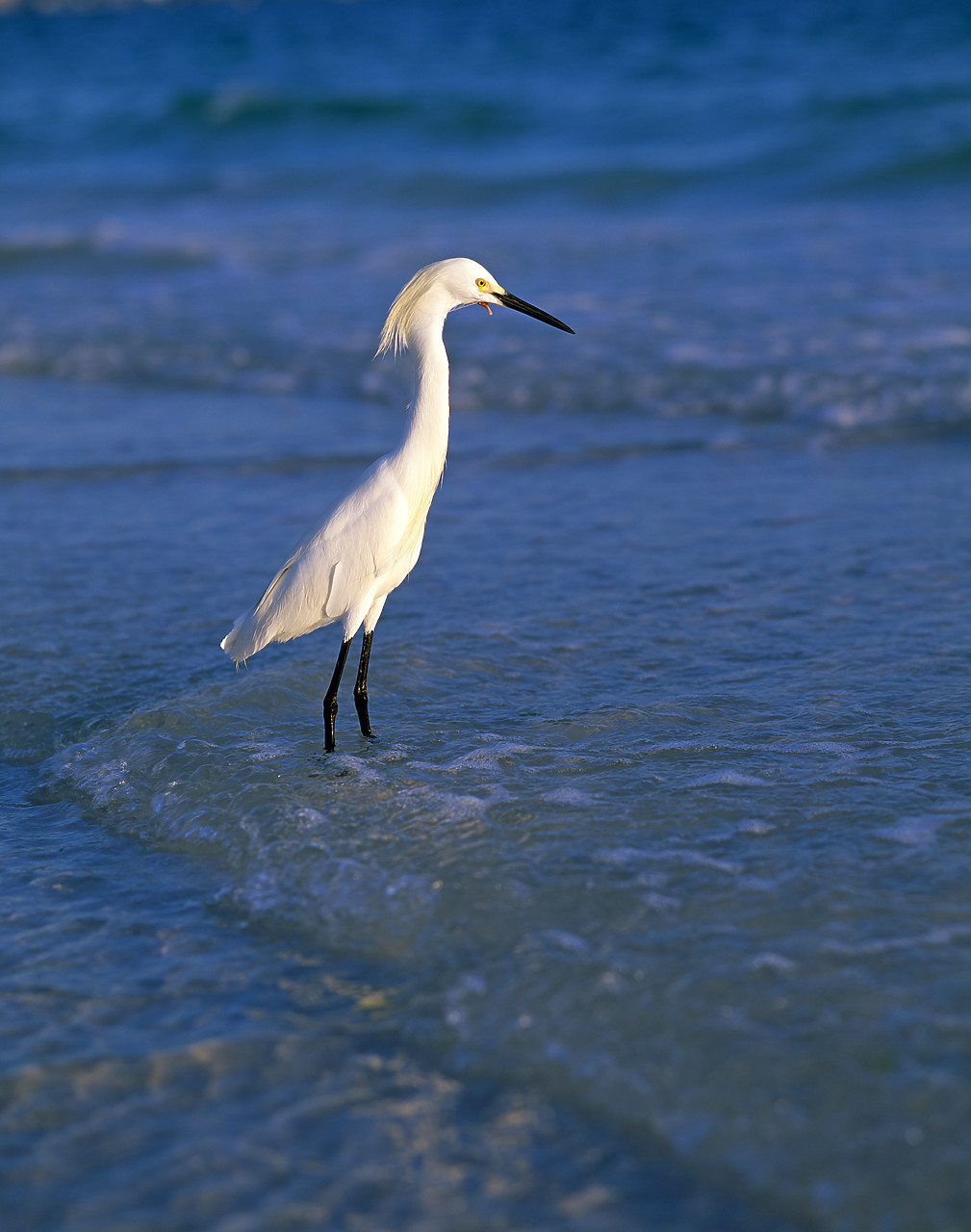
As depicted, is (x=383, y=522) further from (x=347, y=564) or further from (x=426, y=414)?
(x=426, y=414)

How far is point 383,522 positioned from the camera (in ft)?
10.7

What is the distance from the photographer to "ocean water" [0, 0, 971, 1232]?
77.3 inches

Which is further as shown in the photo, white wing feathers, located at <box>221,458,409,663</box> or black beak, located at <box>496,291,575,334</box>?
black beak, located at <box>496,291,575,334</box>

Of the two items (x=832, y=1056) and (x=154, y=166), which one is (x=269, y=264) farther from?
(x=832, y=1056)

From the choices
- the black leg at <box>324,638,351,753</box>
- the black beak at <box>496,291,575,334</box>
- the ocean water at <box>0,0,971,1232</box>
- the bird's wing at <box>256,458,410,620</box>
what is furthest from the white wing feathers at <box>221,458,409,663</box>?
the black beak at <box>496,291,575,334</box>

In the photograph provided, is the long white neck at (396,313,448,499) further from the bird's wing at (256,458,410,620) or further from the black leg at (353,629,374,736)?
the black leg at (353,629,374,736)

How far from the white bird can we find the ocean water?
0.33 metres

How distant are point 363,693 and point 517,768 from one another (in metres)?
0.55

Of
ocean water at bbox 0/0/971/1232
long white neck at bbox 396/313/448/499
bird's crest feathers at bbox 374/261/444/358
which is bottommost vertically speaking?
ocean water at bbox 0/0/971/1232

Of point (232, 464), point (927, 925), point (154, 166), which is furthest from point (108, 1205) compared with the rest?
point (154, 166)

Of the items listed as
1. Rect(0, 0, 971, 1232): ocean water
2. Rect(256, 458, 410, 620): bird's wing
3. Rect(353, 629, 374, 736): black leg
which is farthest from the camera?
Rect(353, 629, 374, 736): black leg

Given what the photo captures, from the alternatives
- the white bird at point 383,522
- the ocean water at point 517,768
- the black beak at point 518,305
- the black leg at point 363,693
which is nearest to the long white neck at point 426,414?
the white bird at point 383,522

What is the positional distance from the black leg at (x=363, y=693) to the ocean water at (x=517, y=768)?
0.48 ft

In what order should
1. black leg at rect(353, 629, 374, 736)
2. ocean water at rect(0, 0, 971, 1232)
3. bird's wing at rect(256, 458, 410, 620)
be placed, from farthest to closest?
black leg at rect(353, 629, 374, 736)
bird's wing at rect(256, 458, 410, 620)
ocean water at rect(0, 0, 971, 1232)
